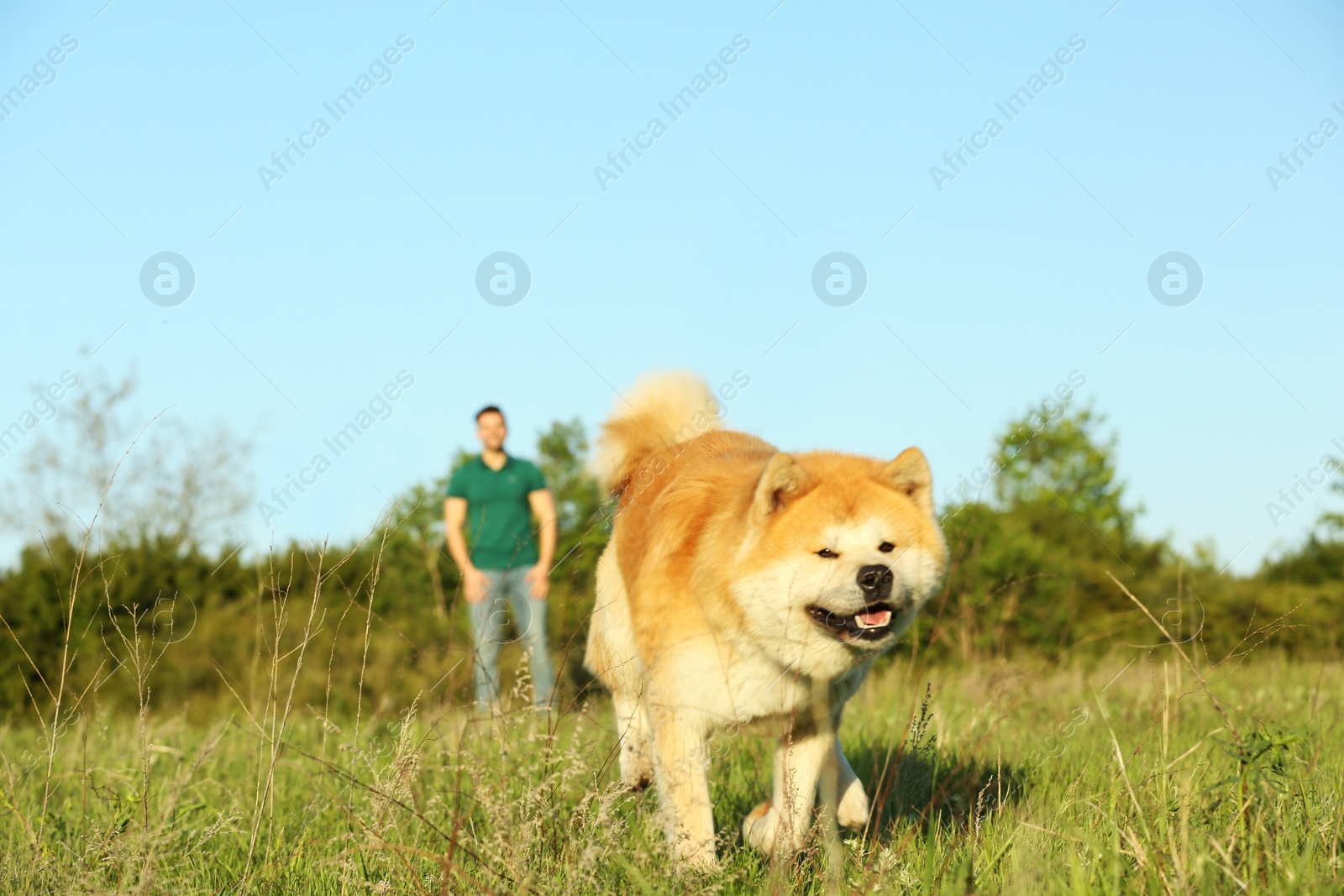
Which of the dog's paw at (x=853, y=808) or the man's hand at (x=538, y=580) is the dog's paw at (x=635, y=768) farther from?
the man's hand at (x=538, y=580)

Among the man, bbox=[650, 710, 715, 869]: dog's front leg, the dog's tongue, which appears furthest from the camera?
the man

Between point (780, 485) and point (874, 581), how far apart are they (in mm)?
511

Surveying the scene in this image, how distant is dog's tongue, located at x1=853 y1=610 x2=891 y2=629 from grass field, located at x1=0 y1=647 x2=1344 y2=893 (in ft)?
0.95

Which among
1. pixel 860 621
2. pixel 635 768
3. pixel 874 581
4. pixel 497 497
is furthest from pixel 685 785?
pixel 497 497

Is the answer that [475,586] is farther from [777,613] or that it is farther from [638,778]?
[777,613]

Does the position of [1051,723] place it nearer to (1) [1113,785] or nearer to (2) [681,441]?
(1) [1113,785]

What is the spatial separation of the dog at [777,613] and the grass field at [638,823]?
235 mm

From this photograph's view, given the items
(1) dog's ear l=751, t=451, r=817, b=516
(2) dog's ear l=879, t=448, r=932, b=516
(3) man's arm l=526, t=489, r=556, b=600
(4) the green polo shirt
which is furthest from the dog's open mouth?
(4) the green polo shirt

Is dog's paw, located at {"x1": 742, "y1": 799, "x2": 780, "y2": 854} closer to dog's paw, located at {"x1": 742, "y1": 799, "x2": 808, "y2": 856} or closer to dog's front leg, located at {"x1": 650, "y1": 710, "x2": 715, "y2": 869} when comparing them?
dog's paw, located at {"x1": 742, "y1": 799, "x2": 808, "y2": 856}

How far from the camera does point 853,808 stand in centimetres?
407

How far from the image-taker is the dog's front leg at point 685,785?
326cm

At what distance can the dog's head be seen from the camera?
3580 mm

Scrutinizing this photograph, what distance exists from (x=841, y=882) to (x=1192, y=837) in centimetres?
100

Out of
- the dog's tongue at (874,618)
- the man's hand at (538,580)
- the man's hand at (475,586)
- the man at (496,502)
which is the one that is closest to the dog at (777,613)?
the dog's tongue at (874,618)
